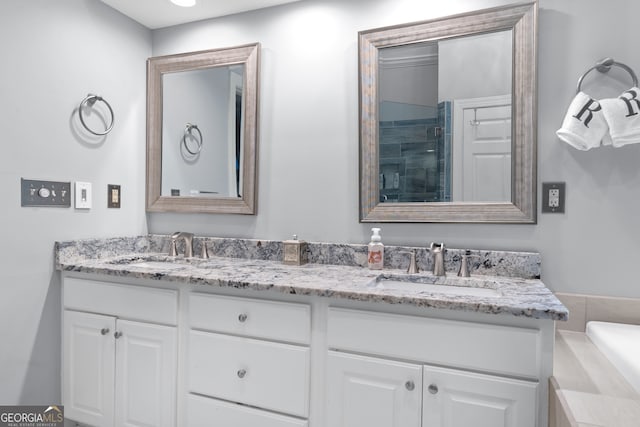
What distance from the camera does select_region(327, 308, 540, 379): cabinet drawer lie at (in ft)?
3.57

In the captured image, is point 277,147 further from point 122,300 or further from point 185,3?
point 122,300

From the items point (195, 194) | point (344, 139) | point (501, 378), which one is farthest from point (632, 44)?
point (195, 194)

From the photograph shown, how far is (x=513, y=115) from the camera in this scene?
1.55m

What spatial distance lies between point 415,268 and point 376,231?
0.77ft

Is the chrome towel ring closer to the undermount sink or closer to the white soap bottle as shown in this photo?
the white soap bottle

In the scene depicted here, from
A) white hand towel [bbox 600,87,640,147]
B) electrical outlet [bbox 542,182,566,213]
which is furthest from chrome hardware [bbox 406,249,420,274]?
white hand towel [bbox 600,87,640,147]

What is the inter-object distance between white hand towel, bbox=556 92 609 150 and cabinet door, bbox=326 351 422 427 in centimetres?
103

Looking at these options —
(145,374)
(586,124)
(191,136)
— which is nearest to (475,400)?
(586,124)

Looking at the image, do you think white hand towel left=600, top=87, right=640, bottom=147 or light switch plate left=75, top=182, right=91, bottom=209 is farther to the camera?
light switch plate left=75, top=182, right=91, bottom=209

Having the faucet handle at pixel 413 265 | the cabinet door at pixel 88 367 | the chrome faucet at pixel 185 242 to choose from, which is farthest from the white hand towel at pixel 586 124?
the cabinet door at pixel 88 367

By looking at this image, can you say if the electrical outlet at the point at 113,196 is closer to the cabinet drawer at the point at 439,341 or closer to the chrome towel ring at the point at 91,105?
the chrome towel ring at the point at 91,105

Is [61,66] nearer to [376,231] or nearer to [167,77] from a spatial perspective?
[167,77]

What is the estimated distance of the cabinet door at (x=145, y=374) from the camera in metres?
1.52

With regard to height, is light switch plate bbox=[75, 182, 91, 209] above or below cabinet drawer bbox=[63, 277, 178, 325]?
above
